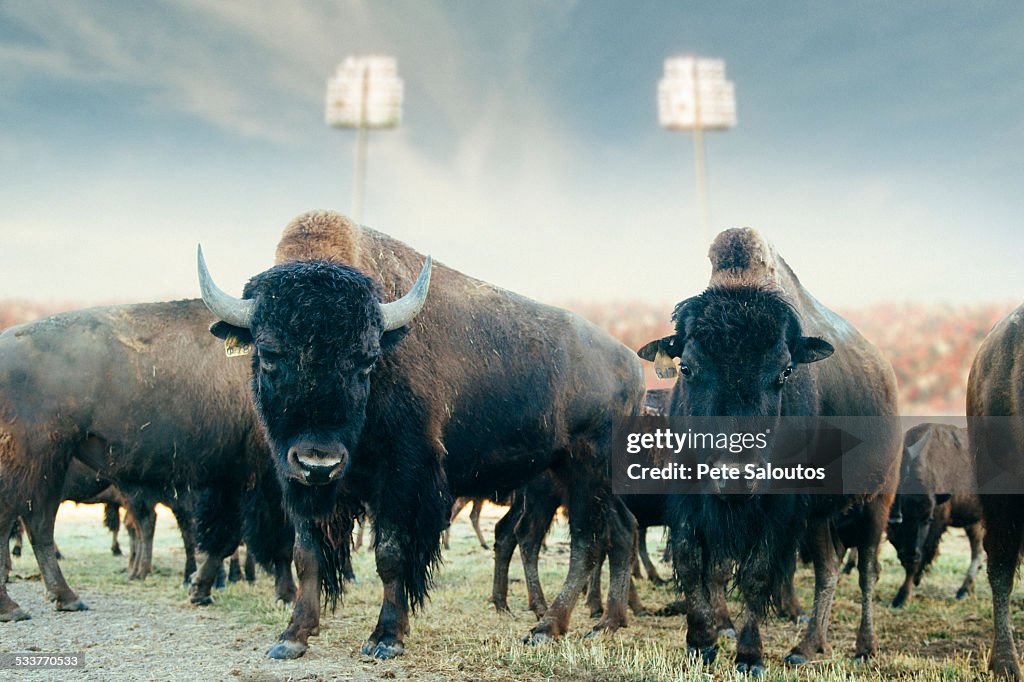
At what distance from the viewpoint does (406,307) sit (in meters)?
6.32

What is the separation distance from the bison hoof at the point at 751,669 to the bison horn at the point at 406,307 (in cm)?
329

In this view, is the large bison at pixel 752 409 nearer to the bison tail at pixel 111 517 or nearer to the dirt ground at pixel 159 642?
the dirt ground at pixel 159 642

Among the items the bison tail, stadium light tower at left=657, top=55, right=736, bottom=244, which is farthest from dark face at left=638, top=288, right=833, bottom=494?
stadium light tower at left=657, top=55, right=736, bottom=244

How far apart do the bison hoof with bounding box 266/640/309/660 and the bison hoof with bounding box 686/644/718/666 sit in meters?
2.75

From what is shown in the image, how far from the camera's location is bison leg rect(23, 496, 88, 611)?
27.2 feet

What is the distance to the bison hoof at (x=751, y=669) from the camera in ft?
18.8

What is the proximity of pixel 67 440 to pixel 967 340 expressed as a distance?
4242 centimetres

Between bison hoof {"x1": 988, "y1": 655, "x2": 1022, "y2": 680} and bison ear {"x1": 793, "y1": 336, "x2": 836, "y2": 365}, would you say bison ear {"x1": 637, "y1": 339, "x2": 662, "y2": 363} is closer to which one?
bison ear {"x1": 793, "y1": 336, "x2": 836, "y2": 365}

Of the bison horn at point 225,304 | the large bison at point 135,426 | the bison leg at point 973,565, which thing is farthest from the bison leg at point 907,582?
the bison horn at point 225,304

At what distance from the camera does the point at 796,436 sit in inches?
243

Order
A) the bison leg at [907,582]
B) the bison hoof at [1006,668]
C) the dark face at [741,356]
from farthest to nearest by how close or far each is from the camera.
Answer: the bison leg at [907,582] → the bison hoof at [1006,668] → the dark face at [741,356]

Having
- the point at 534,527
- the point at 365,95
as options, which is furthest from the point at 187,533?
the point at 365,95

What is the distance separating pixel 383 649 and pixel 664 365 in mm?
2906

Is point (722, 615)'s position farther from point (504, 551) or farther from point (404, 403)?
point (404, 403)
